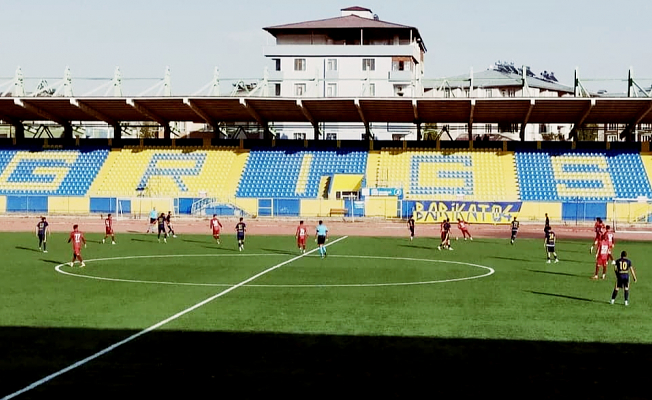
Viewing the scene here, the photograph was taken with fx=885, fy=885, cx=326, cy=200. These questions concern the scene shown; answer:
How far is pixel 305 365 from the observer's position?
16.9 meters

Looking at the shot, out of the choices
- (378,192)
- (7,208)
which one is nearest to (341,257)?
(378,192)

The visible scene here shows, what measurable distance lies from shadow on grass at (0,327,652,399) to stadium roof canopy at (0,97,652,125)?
55529mm

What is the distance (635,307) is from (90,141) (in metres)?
68.6

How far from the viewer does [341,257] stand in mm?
40344

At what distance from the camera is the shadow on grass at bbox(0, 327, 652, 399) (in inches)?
591

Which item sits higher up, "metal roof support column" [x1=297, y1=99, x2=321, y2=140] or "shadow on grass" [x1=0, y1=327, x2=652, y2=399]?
"metal roof support column" [x1=297, y1=99, x2=321, y2=140]

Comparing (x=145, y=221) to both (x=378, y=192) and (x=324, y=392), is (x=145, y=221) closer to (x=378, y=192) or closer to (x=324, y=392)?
(x=378, y=192)

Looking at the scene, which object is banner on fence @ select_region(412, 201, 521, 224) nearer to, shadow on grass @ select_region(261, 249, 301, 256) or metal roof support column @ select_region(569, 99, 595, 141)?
metal roof support column @ select_region(569, 99, 595, 141)

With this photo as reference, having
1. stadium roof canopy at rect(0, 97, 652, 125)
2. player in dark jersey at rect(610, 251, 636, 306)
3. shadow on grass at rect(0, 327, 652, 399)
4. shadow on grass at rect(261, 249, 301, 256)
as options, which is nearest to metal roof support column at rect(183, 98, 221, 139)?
stadium roof canopy at rect(0, 97, 652, 125)

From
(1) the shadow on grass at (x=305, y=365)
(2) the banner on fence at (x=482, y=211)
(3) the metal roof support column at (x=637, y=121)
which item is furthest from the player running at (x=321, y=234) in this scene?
(3) the metal roof support column at (x=637, y=121)

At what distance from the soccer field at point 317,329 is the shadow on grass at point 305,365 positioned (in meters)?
0.04

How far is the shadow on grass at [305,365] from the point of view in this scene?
49.3ft

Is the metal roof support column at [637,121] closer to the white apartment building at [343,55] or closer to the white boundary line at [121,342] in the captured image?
the white apartment building at [343,55]

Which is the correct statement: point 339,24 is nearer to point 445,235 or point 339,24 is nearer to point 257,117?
point 257,117
